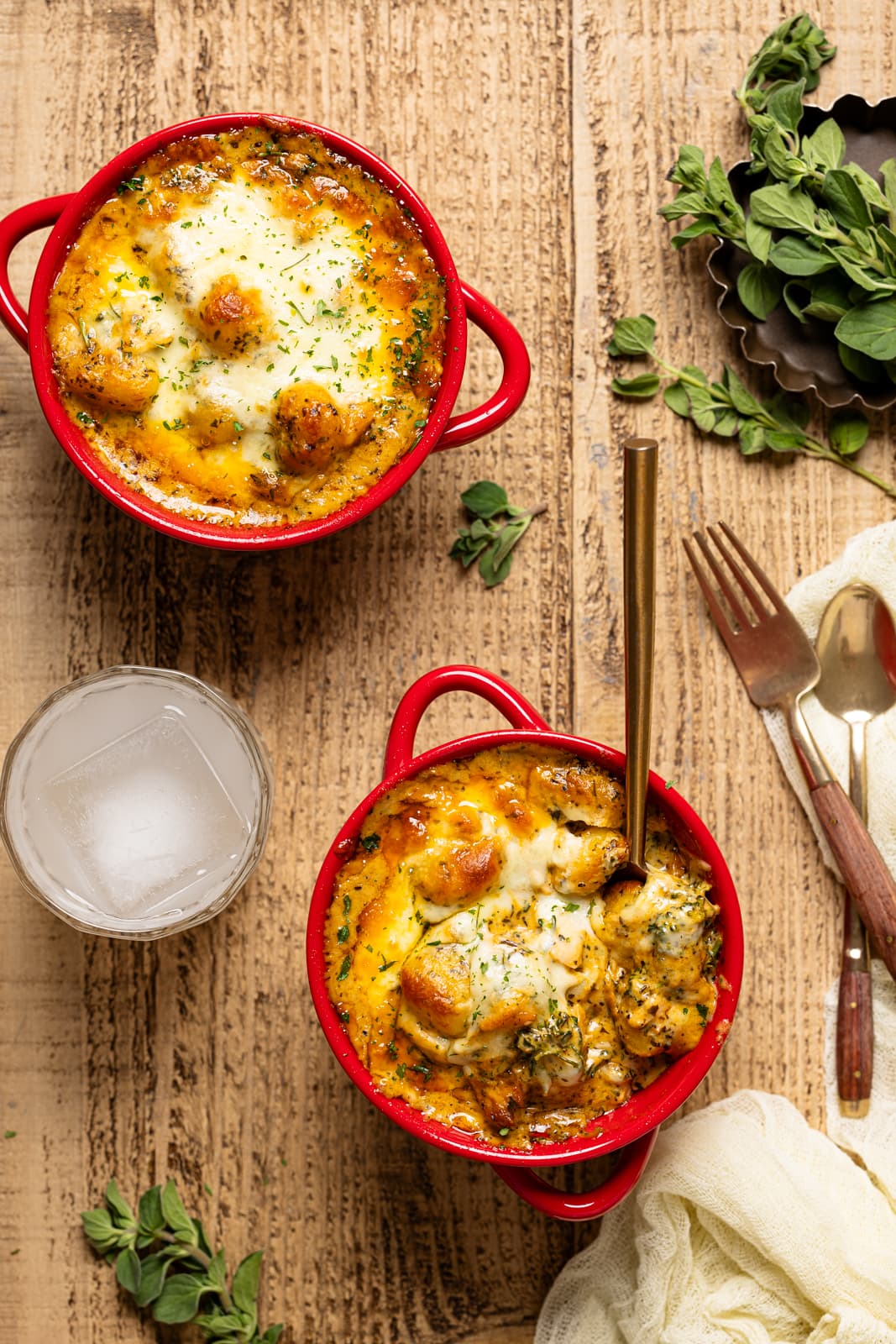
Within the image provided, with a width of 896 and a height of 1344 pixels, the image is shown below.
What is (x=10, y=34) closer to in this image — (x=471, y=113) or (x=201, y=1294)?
(x=471, y=113)

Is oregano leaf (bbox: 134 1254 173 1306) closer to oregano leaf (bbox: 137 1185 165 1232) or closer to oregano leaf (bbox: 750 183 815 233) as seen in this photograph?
oregano leaf (bbox: 137 1185 165 1232)

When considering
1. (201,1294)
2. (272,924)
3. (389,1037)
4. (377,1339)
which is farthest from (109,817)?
(377,1339)

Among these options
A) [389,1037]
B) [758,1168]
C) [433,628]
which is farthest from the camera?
[433,628]

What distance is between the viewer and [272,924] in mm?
2051

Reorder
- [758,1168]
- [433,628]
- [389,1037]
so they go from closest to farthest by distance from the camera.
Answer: [389,1037]
[758,1168]
[433,628]

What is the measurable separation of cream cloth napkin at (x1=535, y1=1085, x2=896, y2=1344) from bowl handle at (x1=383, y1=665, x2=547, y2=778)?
733 millimetres

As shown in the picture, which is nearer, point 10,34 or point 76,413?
point 76,413

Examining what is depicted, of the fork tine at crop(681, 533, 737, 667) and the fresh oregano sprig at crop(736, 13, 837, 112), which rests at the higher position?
the fresh oregano sprig at crop(736, 13, 837, 112)

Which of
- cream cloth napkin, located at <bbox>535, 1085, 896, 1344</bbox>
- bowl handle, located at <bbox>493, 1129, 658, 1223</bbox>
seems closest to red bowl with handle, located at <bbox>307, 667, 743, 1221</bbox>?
bowl handle, located at <bbox>493, 1129, 658, 1223</bbox>

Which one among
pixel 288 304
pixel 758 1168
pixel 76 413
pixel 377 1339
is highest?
pixel 288 304

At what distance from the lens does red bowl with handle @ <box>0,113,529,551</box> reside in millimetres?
1788

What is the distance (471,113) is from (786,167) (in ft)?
1.71

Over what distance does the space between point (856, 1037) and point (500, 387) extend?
3.85 ft

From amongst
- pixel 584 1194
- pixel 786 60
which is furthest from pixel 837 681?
pixel 786 60
